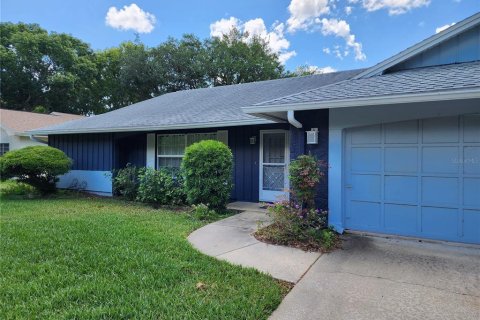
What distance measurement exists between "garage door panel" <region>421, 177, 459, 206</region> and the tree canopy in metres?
22.2

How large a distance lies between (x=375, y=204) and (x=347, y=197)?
0.49m

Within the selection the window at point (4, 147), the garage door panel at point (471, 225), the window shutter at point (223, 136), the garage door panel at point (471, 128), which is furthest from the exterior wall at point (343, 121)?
the window at point (4, 147)

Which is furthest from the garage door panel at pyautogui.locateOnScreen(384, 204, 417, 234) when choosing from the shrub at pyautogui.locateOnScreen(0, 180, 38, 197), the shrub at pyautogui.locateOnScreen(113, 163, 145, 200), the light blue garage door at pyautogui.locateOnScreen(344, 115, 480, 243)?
the shrub at pyautogui.locateOnScreen(0, 180, 38, 197)

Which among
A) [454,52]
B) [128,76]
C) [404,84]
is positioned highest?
[128,76]

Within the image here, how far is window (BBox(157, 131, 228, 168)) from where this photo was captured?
9945 mm

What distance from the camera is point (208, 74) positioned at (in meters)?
26.8

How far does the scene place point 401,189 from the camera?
5.24 metres

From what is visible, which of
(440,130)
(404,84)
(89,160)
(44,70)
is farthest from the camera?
(44,70)

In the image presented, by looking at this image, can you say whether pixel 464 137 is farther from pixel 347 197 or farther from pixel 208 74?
pixel 208 74

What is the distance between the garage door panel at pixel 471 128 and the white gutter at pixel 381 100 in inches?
29.6

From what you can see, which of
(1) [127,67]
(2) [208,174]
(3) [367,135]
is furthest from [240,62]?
(3) [367,135]

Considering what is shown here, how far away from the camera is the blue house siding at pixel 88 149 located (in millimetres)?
11109

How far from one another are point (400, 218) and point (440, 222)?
1.90 ft

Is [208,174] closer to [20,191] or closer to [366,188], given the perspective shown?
[366,188]
